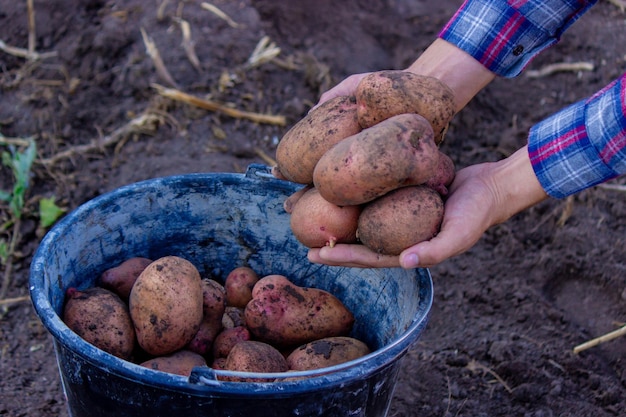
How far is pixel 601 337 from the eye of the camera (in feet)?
9.01

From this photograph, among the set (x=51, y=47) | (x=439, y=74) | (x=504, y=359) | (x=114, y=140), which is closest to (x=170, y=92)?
(x=114, y=140)

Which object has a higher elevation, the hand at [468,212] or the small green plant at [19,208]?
the hand at [468,212]

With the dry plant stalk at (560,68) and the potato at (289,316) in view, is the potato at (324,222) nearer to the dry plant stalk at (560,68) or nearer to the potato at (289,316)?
the potato at (289,316)

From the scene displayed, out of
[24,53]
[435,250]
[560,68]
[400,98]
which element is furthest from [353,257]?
[24,53]

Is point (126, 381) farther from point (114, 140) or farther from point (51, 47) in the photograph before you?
point (51, 47)

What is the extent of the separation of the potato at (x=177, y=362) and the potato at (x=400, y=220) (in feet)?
2.12

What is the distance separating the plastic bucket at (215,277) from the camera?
5.08 feet

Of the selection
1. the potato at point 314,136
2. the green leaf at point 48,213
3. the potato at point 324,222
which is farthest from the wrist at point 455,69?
the green leaf at point 48,213

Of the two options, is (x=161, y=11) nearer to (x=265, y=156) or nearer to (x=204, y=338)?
(x=265, y=156)

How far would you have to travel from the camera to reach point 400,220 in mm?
1765

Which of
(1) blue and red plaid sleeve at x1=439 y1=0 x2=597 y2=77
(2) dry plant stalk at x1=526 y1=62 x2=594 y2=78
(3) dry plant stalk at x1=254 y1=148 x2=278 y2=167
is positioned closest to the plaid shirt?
(1) blue and red plaid sleeve at x1=439 y1=0 x2=597 y2=77

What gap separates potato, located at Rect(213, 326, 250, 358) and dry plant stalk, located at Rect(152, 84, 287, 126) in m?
1.92

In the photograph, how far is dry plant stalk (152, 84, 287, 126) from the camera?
12.7 feet

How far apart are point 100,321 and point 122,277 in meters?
0.24
